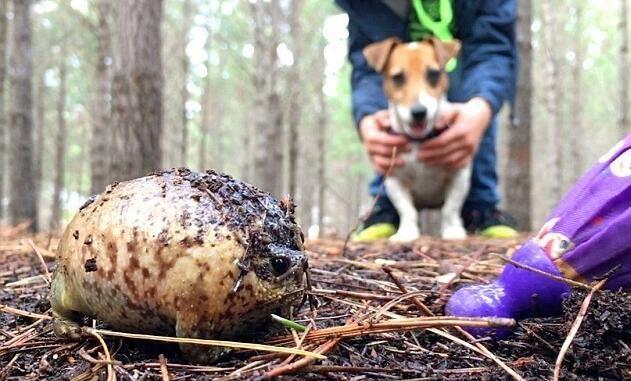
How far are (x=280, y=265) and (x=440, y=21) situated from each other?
3.50 meters

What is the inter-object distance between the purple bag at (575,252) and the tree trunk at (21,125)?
6.17 meters

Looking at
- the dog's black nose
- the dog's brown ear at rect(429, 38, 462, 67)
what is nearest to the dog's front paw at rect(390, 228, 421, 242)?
the dog's black nose

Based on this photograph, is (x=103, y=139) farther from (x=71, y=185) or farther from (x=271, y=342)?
(x=71, y=185)

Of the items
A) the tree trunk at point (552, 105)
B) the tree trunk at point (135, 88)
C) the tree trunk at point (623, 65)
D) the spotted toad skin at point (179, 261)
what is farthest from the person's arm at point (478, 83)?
the tree trunk at point (552, 105)

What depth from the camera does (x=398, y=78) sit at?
4059 mm

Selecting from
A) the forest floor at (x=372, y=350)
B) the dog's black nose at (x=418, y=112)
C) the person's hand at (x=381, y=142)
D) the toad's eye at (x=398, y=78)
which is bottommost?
the forest floor at (x=372, y=350)

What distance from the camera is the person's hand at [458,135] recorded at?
12.0 ft

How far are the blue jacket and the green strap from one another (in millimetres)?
166

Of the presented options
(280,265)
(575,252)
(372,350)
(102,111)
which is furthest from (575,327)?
(102,111)

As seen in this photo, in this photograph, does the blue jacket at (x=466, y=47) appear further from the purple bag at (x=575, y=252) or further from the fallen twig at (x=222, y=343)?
the fallen twig at (x=222, y=343)

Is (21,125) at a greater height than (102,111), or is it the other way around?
(102,111)

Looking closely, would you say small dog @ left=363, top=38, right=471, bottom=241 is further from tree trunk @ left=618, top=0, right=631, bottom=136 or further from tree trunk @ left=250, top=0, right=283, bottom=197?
tree trunk @ left=618, top=0, right=631, bottom=136

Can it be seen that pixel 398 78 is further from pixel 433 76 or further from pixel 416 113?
pixel 416 113

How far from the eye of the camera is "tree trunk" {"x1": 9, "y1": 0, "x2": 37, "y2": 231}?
21.1 feet
